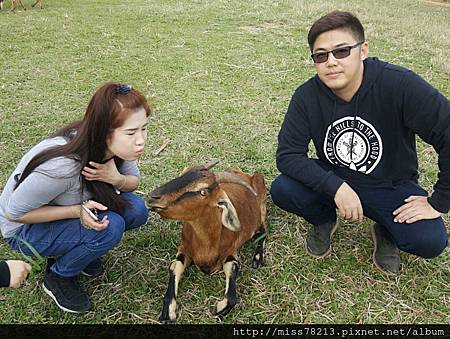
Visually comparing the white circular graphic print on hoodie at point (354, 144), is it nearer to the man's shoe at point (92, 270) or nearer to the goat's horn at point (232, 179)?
the goat's horn at point (232, 179)

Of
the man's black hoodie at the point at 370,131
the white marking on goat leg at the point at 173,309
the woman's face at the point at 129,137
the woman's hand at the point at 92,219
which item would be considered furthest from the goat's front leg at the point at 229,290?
the woman's face at the point at 129,137

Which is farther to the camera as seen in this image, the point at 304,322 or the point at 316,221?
the point at 316,221

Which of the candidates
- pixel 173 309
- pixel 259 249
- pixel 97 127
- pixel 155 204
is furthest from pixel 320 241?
pixel 97 127

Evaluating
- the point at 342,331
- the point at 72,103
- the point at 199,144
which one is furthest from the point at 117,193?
the point at 72,103

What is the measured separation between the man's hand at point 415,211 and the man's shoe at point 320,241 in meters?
0.46

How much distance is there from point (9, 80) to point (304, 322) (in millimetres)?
5054

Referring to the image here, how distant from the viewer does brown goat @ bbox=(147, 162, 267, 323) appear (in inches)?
95.9

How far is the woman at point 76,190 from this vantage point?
229cm

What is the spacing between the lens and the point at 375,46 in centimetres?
764

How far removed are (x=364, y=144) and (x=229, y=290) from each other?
3.63 ft

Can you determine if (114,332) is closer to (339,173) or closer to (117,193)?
(117,193)

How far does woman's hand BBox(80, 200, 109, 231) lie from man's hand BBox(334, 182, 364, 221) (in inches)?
48.4

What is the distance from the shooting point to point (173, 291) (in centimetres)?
256

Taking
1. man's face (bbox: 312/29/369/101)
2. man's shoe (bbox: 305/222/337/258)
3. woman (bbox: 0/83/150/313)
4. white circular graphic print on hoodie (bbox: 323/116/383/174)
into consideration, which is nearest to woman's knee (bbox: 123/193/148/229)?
woman (bbox: 0/83/150/313)
